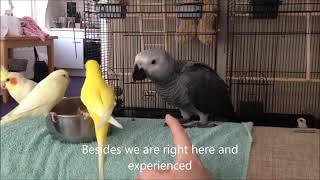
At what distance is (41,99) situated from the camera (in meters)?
0.61

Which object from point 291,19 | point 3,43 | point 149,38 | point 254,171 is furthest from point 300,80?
point 3,43

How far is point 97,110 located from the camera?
20.7 inches

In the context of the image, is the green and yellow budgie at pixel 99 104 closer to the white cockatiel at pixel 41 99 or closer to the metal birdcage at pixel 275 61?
the white cockatiel at pixel 41 99

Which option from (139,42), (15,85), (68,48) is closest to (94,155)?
(15,85)

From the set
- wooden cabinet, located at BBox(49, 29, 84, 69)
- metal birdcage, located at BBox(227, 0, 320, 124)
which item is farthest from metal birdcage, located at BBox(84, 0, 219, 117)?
wooden cabinet, located at BBox(49, 29, 84, 69)

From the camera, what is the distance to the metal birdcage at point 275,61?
1660 millimetres

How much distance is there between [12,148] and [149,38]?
1231 millimetres

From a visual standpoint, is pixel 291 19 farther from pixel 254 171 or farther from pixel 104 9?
pixel 254 171

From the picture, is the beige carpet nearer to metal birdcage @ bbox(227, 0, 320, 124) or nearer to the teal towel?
the teal towel

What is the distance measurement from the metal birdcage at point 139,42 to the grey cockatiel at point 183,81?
0.72m

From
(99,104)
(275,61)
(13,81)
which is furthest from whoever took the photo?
(275,61)

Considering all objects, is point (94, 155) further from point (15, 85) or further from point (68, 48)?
point (68, 48)

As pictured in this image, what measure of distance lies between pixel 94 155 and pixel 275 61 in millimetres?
1380

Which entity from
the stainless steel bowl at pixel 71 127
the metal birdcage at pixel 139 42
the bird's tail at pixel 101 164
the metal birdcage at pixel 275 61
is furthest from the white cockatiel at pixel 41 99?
the metal birdcage at pixel 275 61
